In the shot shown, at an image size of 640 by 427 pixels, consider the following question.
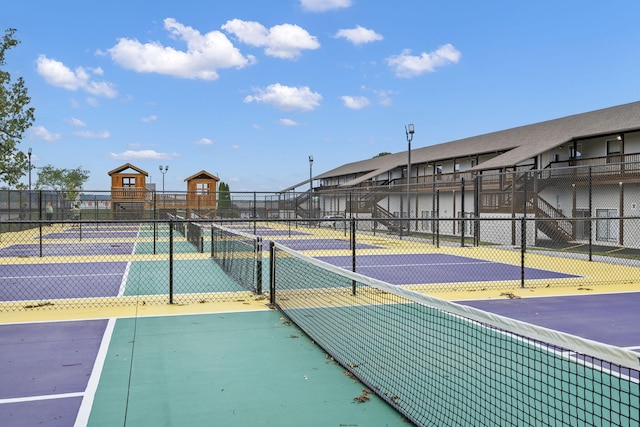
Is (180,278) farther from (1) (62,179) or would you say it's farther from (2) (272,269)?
(1) (62,179)

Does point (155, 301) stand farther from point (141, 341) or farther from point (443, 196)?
point (443, 196)

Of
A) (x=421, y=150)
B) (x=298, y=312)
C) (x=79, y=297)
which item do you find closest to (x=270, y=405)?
(x=298, y=312)

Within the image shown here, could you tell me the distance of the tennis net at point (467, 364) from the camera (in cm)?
389

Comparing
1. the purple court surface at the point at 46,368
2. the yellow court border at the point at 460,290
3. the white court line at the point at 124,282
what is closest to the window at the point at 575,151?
the yellow court border at the point at 460,290

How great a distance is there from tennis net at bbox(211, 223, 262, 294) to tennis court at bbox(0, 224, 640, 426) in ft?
0.30

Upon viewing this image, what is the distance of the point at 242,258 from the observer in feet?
40.3

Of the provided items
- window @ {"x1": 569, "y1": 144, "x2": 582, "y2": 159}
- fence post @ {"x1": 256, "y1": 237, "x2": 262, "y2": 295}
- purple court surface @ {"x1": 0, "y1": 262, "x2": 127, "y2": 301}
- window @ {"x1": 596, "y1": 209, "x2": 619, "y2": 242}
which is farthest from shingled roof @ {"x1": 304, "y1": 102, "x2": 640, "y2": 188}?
purple court surface @ {"x1": 0, "y1": 262, "x2": 127, "y2": 301}

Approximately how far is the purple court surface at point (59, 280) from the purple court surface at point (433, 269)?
6.28m

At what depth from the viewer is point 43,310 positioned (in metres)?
9.06

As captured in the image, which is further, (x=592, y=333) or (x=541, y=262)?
(x=541, y=262)

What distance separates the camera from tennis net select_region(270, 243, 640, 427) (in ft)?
12.8

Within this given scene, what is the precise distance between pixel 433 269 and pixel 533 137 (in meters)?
23.5

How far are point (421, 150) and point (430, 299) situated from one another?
47.3 meters

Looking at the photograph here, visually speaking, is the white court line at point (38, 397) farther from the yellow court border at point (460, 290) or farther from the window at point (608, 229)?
the window at point (608, 229)
